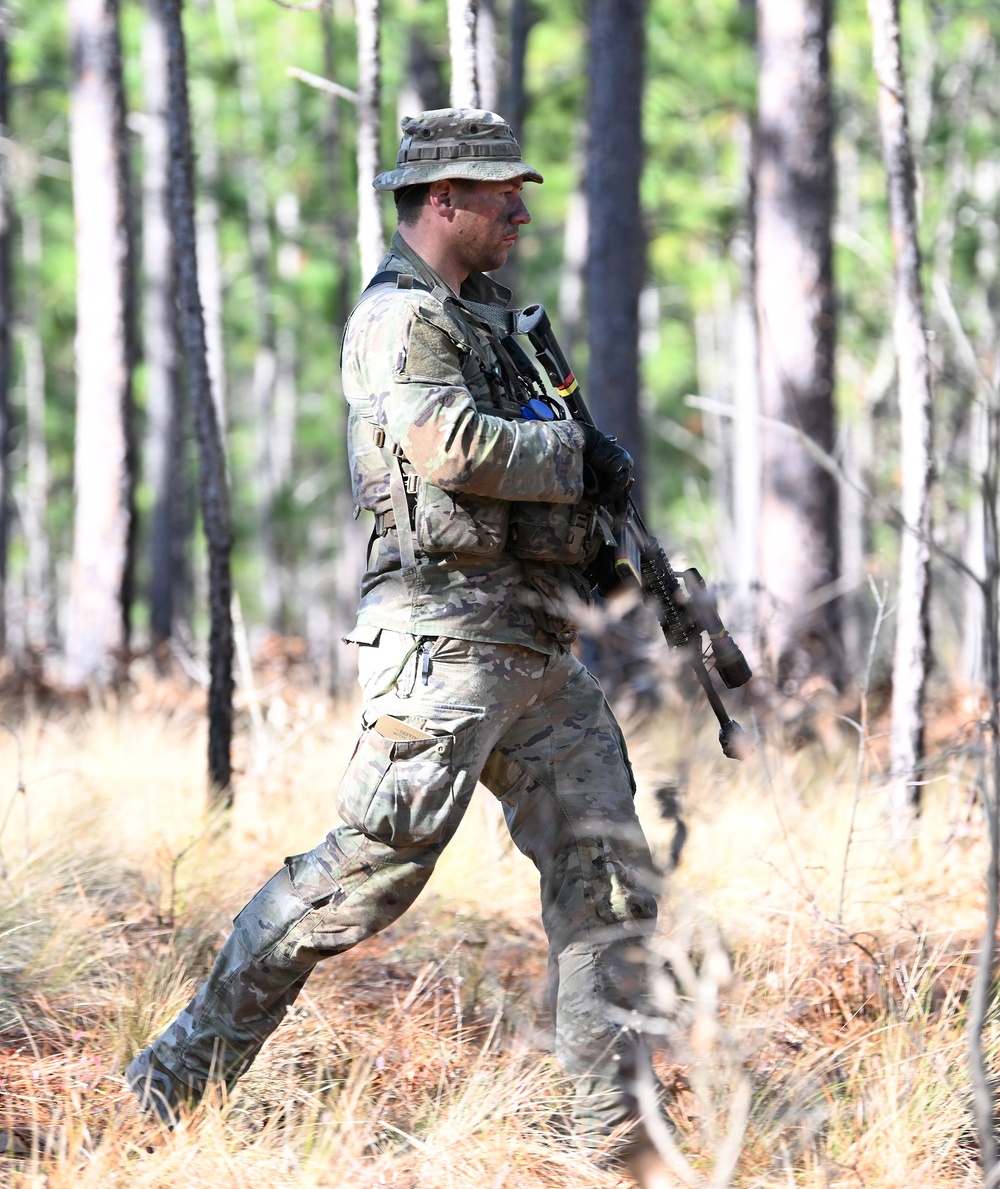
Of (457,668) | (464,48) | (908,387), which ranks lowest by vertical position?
(457,668)

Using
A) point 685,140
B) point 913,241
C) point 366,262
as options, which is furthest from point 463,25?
point 685,140

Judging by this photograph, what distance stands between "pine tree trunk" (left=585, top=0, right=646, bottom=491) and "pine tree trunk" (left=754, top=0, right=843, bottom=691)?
3.54 ft

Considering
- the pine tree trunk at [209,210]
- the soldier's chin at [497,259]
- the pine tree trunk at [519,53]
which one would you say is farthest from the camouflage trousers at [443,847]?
the pine tree trunk at [209,210]

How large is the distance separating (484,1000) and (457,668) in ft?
3.94

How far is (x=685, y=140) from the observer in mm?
18031

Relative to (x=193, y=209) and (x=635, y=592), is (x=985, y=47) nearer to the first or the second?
(x=193, y=209)

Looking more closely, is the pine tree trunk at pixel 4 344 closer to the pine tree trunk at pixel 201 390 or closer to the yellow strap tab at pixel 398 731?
the pine tree trunk at pixel 201 390

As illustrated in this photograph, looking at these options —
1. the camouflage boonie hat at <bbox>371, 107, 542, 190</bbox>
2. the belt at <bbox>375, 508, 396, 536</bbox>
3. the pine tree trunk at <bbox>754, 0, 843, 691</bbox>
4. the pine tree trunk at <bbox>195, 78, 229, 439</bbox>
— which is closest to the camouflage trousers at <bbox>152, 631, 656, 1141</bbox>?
the belt at <bbox>375, 508, 396, 536</bbox>

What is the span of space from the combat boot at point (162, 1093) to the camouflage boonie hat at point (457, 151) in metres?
2.04

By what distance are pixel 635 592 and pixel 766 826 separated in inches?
94.2

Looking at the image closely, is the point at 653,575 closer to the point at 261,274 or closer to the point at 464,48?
the point at 464,48

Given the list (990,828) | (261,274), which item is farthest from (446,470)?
(261,274)

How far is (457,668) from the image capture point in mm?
2891

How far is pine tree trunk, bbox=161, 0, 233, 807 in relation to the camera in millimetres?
4926
